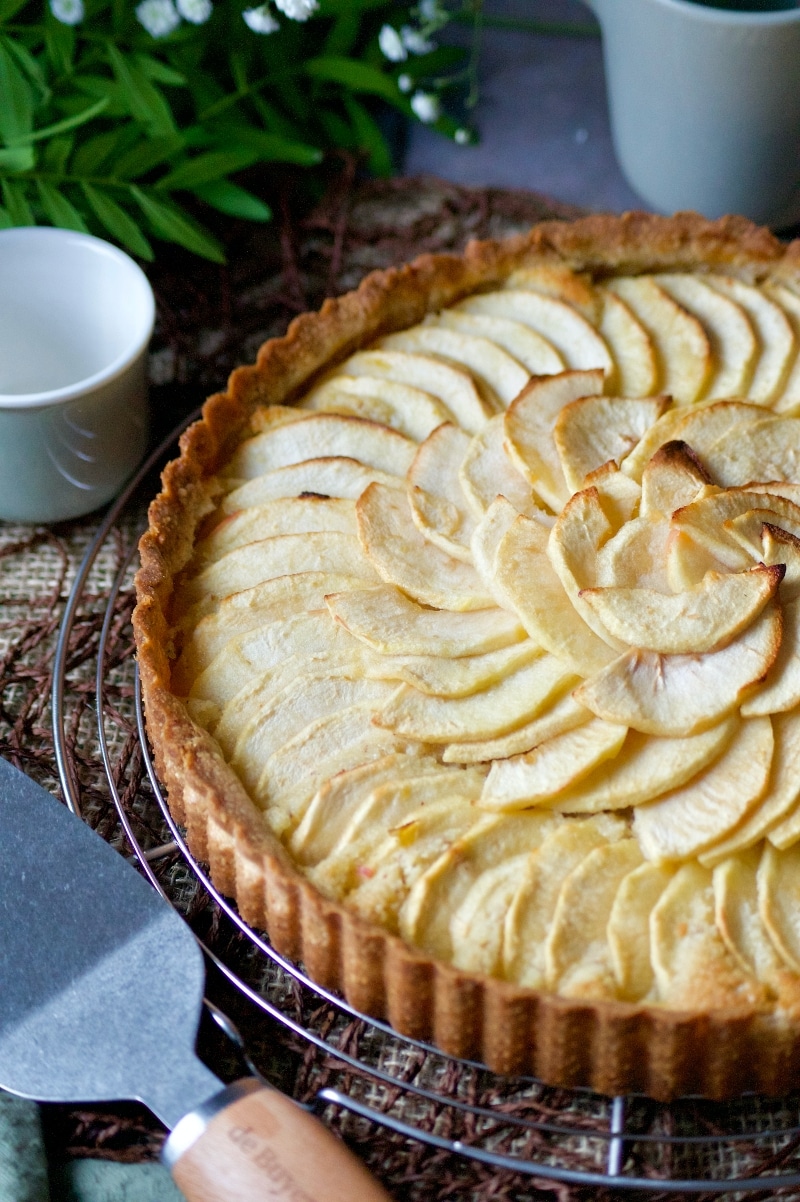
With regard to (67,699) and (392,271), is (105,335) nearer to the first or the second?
(392,271)

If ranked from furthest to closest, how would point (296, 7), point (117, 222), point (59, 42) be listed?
point (117, 222) < point (59, 42) < point (296, 7)

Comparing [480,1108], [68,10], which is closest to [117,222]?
[68,10]

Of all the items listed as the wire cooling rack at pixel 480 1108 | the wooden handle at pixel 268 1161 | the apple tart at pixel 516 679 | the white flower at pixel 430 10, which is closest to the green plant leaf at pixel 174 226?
the apple tart at pixel 516 679

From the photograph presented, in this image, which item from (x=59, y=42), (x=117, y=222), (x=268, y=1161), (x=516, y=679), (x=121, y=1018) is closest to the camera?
(x=268, y=1161)

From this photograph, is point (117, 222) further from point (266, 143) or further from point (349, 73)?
Result: point (349, 73)

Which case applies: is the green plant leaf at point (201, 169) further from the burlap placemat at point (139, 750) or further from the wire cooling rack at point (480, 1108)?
the wire cooling rack at point (480, 1108)

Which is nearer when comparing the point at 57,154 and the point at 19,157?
the point at 19,157

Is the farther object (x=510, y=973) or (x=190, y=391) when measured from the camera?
(x=190, y=391)

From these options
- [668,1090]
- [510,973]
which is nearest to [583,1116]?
[668,1090]
